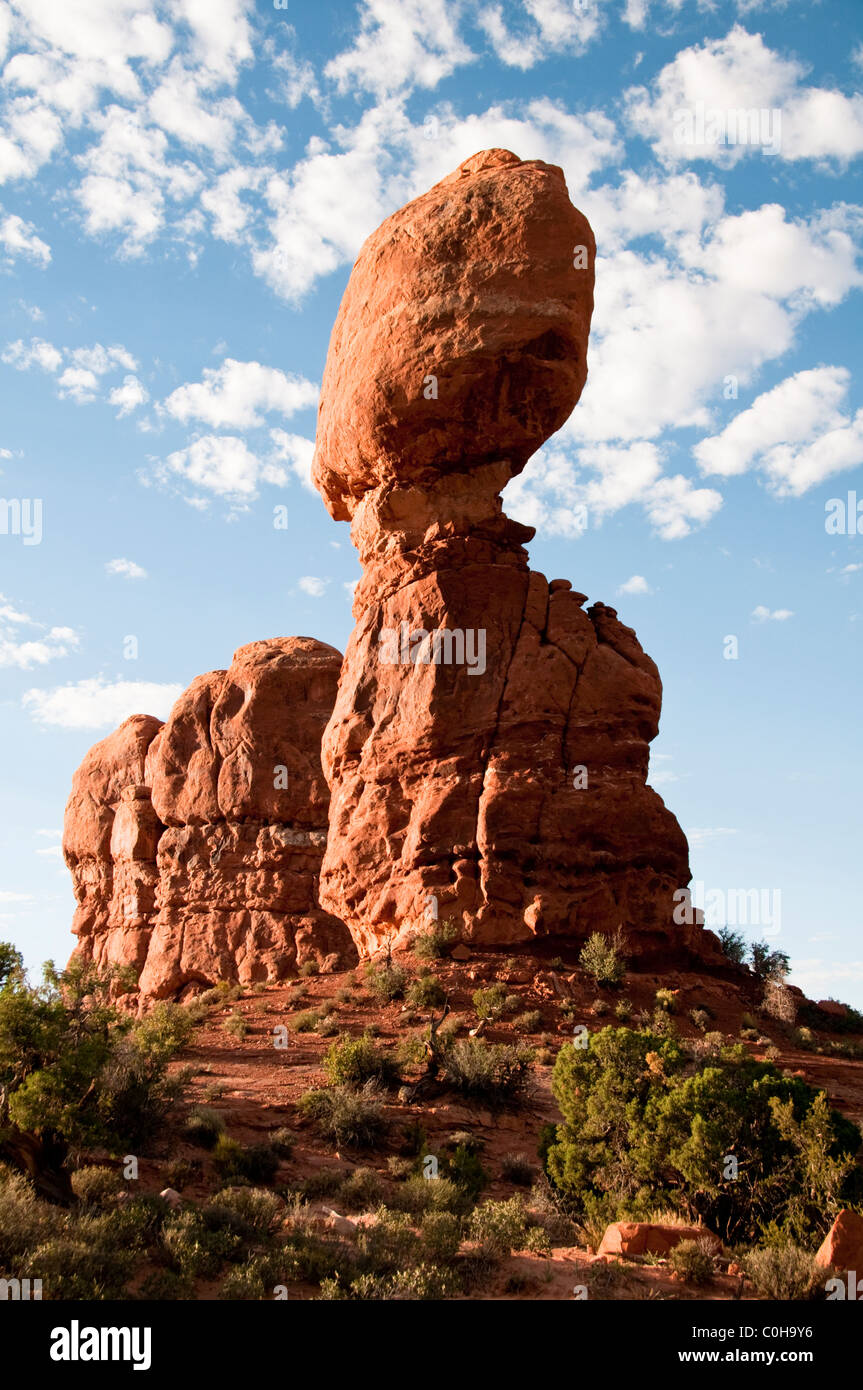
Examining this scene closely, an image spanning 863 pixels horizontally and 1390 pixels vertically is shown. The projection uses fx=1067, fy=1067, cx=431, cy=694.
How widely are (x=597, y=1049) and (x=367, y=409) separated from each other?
1592 centimetres

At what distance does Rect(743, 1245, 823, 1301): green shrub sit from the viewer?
951cm

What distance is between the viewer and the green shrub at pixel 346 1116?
49.4ft

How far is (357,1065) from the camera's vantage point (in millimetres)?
16844

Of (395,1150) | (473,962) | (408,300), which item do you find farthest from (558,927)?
(408,300)

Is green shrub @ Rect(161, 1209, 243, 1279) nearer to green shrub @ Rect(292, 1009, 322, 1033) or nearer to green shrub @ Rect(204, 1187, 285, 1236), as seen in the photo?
green shrub @ Rect(204, 1187, 285, 1236)

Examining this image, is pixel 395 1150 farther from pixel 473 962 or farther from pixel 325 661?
pixel 325 661

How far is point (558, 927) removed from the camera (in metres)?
21.3

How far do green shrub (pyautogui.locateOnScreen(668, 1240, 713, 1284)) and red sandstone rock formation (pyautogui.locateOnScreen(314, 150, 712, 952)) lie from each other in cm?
1080

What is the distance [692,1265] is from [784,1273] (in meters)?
0.88

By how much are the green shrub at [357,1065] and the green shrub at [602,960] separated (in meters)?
4.99

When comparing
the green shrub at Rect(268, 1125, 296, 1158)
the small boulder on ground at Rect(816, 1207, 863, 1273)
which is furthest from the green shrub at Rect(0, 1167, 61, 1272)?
the small boulder on ground at Rect(816, 1207, 863, 1273)

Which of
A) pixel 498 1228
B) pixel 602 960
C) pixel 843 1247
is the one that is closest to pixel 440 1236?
pixel 498 1228

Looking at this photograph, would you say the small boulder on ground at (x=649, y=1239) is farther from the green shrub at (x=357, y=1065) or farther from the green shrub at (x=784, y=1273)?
the green shrub at (x=357, y=1065)

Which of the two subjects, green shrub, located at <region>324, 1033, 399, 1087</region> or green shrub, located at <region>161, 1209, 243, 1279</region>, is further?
green shrub, located at <region>324, 1033, 399, 1087</region>
